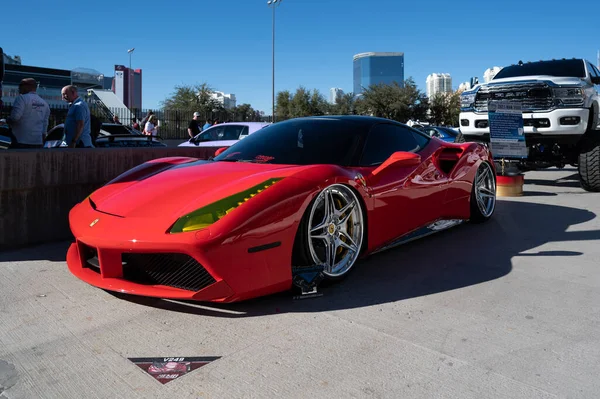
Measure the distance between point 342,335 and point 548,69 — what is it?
7.86m

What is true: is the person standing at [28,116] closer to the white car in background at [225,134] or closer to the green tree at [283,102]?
the white car in background at [225,134]

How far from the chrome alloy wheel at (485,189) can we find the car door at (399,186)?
104cm

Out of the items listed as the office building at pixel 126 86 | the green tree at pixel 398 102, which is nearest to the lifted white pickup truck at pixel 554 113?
the green tree at pixel 398 102

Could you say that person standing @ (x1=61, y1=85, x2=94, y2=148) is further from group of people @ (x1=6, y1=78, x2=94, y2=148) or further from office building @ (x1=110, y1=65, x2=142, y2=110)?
office building @ (x1=110, y1=65, x2=142, y2=110)

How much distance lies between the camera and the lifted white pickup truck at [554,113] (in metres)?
7.38

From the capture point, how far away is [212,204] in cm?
275

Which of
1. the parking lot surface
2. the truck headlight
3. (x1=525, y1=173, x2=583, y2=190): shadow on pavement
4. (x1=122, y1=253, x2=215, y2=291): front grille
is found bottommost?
the parking lot surface

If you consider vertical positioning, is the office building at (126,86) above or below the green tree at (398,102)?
above

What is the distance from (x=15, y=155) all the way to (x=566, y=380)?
4.50 metres

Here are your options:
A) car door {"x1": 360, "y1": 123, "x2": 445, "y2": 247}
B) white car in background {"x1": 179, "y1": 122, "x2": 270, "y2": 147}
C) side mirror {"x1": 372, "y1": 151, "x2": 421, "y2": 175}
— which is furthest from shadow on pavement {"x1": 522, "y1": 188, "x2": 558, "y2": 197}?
white car in background {"x1": 179, "y1": 122, "x2": 270, "y2": 147}

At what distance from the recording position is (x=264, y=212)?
8.95ft

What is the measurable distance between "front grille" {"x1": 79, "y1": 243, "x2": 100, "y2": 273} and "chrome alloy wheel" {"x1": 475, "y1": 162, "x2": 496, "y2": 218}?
3862 millimetres

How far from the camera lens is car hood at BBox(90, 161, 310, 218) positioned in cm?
286

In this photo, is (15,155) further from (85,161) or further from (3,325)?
(3,325)
